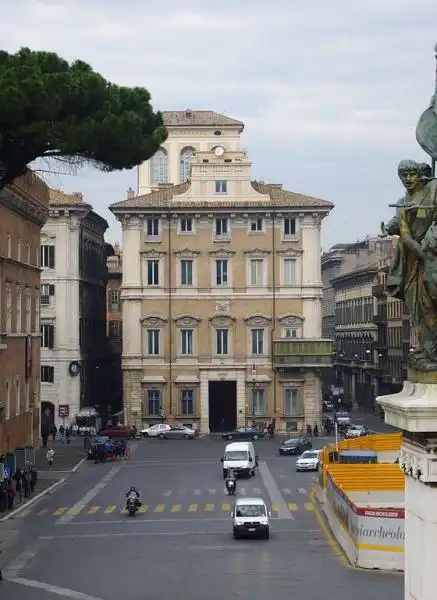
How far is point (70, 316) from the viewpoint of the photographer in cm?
9881

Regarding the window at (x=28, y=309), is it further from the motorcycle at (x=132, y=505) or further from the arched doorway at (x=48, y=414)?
the motorcycle at (x=132, y=505)

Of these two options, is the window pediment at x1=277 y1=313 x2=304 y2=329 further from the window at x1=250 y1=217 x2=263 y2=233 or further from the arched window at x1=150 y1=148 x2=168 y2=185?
the arched window at x1=150 y1=148 x2=168 y2=185

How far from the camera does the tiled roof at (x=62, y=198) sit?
9824cm

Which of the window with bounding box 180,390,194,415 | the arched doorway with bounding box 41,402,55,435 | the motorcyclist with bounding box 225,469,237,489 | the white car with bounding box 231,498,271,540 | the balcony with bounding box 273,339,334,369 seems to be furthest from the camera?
the arched doorway with bounding box 41,402,55,435

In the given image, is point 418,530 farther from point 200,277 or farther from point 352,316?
point 352,316

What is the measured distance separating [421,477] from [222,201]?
85027 mm

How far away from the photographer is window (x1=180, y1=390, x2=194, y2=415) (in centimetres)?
9525

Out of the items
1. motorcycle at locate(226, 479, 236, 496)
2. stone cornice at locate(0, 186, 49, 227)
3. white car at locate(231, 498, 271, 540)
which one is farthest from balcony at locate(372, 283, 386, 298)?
white car at locate(231, 498, 271, 540)

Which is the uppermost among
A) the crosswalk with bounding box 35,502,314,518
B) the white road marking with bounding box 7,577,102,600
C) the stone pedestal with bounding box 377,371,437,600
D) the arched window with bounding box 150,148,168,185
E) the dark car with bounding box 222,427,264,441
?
the arched window with bounding box 150,148,168,185

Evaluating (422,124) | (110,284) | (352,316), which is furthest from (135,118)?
(352,316)

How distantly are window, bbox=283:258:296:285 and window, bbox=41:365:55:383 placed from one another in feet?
55.8

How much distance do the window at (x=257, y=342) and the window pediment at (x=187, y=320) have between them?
371 centimetres

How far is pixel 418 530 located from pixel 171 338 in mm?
85221

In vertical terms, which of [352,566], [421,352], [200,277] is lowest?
[352,566]
